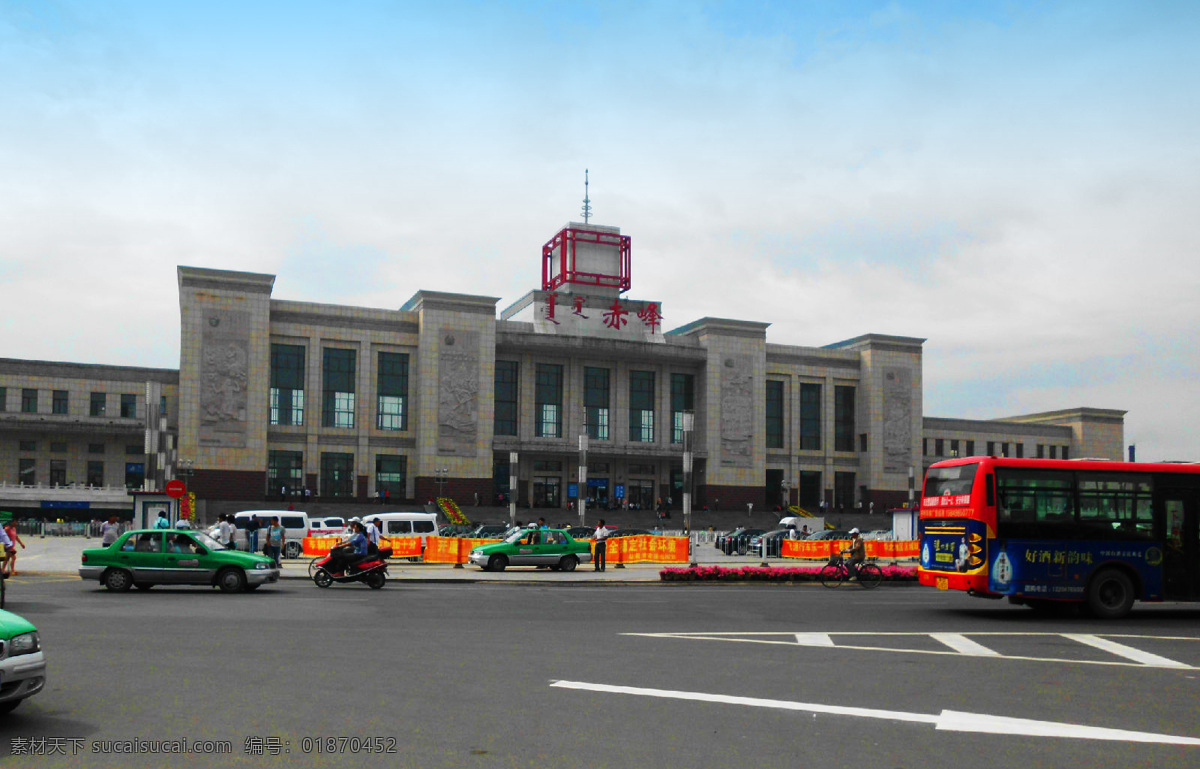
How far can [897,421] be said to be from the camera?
89250 mm

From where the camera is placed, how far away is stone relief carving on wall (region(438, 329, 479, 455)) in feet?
250

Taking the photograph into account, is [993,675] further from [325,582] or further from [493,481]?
[493,481]

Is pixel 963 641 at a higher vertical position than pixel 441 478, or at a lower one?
lower

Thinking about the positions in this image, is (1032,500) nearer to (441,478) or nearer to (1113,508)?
(1113,508)

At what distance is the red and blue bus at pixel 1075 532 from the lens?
19.9 meters

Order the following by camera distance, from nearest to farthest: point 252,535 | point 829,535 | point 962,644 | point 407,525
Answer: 1. point 962,644
2. point 252,535
3. point 407,525
4. point 829,535

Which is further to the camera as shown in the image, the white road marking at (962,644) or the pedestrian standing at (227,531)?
the pedestrian standing at (227,531)

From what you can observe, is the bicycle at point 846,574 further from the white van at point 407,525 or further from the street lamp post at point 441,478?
the street lamp post at point 441,478

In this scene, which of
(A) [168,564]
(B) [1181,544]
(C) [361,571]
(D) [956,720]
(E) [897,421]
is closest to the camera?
(D) [956,720]

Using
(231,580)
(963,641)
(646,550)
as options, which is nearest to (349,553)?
(231,580)

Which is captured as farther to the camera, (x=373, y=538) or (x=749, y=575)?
(x=749, y=575)

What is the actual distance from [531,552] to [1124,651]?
21837 mm

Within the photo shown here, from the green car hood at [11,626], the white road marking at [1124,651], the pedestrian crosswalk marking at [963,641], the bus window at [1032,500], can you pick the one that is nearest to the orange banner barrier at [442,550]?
the bus window at [1032,500]

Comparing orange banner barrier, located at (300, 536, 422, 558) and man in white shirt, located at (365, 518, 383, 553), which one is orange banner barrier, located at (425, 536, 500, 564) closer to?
orange banner barrier, located at (300, 536, 422, 558)
